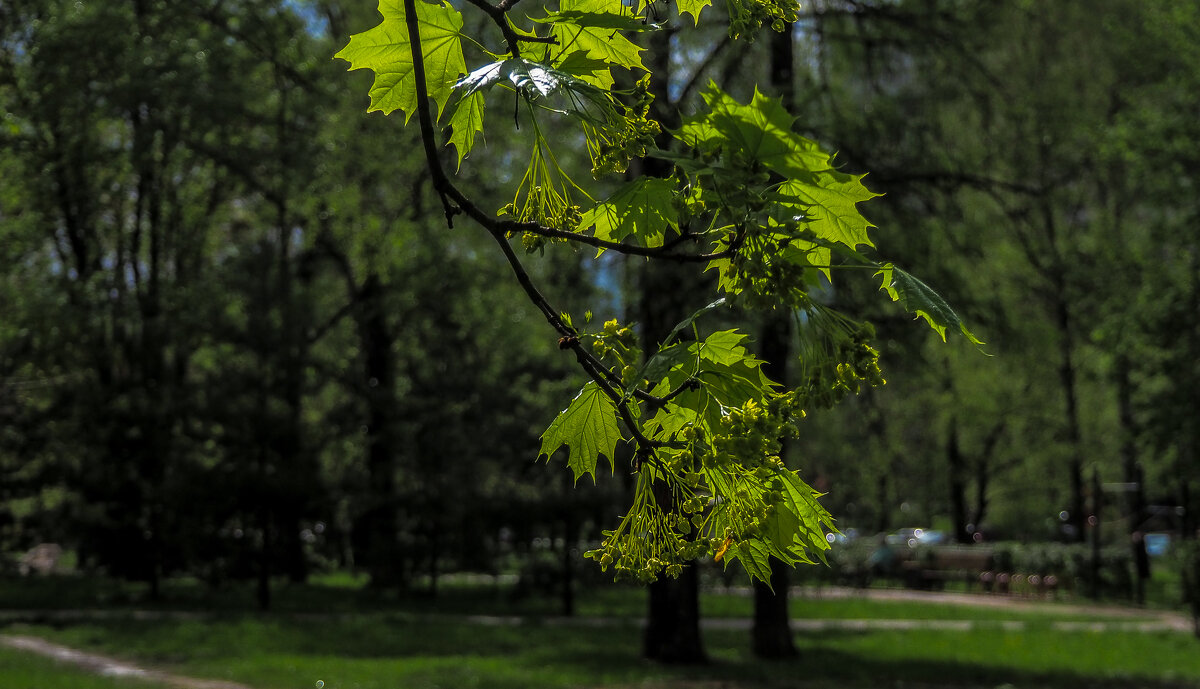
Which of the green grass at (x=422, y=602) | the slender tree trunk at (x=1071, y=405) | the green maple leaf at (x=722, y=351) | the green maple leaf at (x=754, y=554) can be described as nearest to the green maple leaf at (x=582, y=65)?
the green maple leaf at (x=722, y=351)

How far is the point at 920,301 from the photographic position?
1.93m

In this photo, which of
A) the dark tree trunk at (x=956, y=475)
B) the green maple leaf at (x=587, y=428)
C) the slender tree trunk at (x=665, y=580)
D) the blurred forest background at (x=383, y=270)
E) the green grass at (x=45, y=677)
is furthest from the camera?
the dark tree trunk at (x=956, y=475)

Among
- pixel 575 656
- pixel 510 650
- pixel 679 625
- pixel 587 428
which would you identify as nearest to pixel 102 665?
pixel 510 650

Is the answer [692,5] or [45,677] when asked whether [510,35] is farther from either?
[45,677]

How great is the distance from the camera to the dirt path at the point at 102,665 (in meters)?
11.7

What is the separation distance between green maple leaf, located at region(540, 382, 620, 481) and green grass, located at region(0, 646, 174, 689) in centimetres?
957

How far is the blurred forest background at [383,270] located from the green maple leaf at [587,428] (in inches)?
358

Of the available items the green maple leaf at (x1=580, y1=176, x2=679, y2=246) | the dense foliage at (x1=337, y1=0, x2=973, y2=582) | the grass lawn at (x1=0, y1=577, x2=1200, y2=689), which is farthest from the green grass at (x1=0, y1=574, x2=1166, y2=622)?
the green maple leaf at (x1=580, y1=176, x2=679, y2=246)

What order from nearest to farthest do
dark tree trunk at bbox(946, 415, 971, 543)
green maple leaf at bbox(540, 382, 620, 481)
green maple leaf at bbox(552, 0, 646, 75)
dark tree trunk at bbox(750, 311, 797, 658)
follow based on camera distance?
green maple leaf at bbox(552, 0, 646, 75) < green maple leaf at bbox(540, 382, 620, 481) < dark tree trunk at bbox(750, 311, 797, 658) < dark tree trunk at bbox(946, 415, 971, 543)

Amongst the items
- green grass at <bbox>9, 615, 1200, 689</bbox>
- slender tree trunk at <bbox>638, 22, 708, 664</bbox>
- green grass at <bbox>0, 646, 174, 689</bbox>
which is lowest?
green grass at <bbox>9, 615, 1200, 689</bbox>

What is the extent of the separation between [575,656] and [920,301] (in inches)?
515

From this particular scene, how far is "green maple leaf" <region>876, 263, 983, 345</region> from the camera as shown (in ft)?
6.33

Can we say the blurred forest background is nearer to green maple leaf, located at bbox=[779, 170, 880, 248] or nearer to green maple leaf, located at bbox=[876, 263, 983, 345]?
green maple leaf, located at bbox=[779, 170, 880, 248]

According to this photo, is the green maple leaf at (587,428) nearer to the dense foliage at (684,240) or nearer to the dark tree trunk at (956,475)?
the dense foliage at (684,240)
